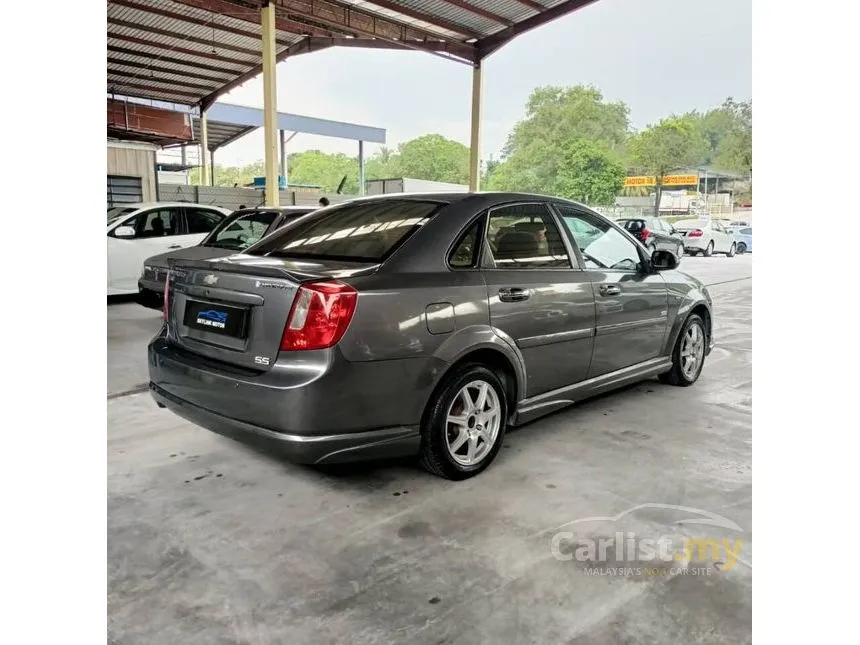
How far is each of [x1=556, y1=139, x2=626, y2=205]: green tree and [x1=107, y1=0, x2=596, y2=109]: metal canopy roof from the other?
828 inches

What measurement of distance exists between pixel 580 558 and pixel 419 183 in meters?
25.4

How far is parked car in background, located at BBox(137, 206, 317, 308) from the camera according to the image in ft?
23.8

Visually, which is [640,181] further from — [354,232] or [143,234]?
[354,232]

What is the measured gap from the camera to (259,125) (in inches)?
1086

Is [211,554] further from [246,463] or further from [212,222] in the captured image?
[212,222]

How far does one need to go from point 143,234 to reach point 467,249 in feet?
25.4

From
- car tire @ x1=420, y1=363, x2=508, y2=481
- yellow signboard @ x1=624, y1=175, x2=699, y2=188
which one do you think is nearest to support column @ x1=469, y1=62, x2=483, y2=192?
car tire @ x1=420, y1=363, x2=508, y2=481

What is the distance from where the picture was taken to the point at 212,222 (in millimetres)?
9844

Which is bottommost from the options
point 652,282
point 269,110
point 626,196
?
point 652,282

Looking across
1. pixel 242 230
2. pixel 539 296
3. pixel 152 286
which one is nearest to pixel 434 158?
pixel 242 230

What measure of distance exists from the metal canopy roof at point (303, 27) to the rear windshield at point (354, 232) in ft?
34.5
